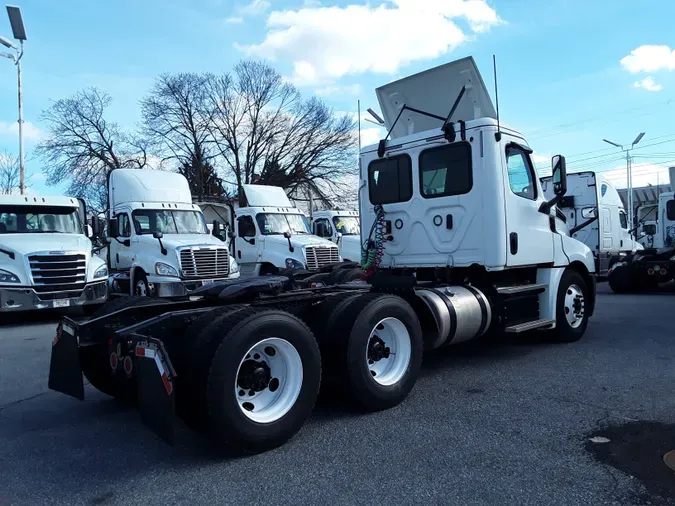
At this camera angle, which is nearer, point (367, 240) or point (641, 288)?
point (367, 240)

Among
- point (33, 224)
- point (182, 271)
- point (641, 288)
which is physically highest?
point (33, 224)

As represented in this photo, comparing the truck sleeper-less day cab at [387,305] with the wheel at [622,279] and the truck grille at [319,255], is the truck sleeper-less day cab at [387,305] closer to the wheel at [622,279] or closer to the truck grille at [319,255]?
the truck grille at [319,255]

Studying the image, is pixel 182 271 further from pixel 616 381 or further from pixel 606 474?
pixel 606 474

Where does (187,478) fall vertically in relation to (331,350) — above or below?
below

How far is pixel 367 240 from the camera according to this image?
7691 millimetres

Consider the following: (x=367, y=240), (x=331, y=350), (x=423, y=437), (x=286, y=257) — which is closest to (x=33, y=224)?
(x=286, y=257)

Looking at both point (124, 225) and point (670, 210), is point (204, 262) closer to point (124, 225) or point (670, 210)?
point (124, 225)

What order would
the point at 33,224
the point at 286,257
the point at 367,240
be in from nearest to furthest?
the point at 367,240, the point at 33,224, the point at 286,257

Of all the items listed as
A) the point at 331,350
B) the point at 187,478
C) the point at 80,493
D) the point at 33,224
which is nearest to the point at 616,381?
the point at 331,350

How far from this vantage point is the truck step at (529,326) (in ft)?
21.6

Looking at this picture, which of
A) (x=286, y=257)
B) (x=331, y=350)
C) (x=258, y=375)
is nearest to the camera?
(x=258, y=375)

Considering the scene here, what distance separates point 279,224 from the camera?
49.4ft

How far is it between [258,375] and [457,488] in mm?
1614

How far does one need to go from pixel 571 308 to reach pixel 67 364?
20.9 ft
